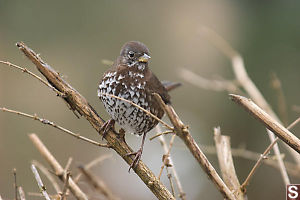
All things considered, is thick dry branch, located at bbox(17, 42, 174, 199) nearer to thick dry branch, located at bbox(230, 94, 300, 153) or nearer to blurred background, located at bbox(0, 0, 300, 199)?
thick dry branch, located at bbox(230, 94, 300, 153)

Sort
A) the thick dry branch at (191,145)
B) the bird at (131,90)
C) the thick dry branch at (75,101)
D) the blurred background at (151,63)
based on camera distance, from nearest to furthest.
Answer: the thick dry branch at (191,145), the thick dry branch at (75,101), the bird at (131,90), the blurred background at (151,63)

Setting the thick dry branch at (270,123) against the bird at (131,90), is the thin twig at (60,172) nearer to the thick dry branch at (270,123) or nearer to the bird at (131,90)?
the bird at (131,90)

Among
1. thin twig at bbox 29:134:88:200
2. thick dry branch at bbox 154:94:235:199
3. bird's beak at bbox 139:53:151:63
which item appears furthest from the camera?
bird's beak at bbox 139:53:151:63

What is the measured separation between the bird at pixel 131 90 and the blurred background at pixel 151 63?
4.05 metres

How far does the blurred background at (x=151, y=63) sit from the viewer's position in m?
7.55

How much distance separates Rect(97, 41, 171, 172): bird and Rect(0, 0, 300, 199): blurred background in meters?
4.05

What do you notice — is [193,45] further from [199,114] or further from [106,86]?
[106,86]

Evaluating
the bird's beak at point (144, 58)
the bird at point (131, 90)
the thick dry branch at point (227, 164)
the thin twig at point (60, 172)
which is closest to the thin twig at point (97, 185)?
the thin twig at point (60, 172)

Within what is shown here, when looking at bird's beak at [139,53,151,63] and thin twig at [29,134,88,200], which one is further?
bird's beak at [139,53,151,63]

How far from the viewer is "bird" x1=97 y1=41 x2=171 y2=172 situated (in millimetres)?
2496

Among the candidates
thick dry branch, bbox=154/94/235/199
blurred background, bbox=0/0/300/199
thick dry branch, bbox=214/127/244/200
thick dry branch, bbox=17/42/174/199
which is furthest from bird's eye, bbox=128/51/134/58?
blurred background, bbox=0/0/300/199

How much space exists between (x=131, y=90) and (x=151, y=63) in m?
8.14

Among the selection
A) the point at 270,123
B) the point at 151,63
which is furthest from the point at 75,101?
the point at 151,63

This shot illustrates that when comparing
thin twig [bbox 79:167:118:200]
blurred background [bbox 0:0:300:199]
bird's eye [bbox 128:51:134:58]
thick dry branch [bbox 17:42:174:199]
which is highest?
blurred background [bbox 0:0:300:199]
